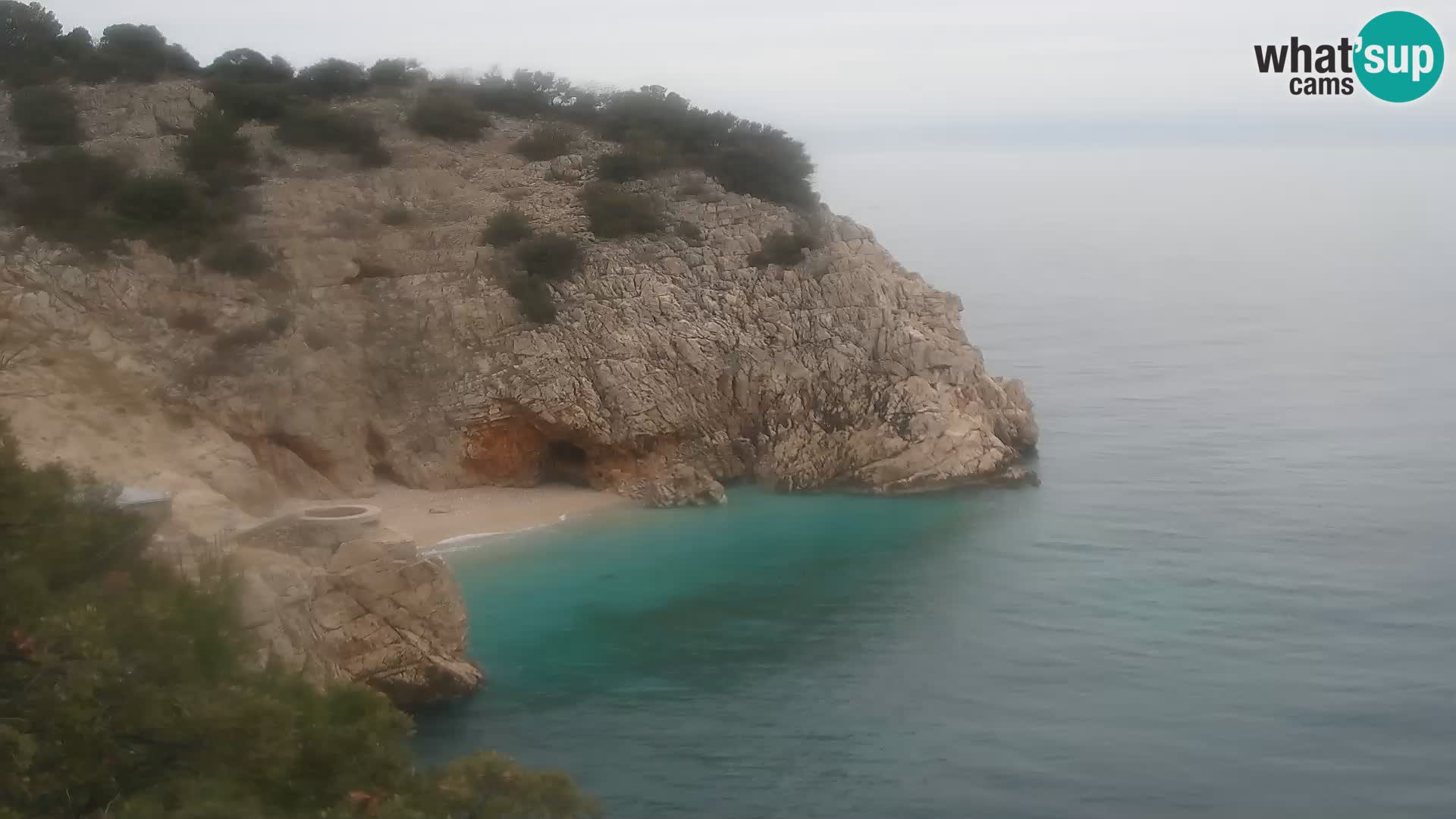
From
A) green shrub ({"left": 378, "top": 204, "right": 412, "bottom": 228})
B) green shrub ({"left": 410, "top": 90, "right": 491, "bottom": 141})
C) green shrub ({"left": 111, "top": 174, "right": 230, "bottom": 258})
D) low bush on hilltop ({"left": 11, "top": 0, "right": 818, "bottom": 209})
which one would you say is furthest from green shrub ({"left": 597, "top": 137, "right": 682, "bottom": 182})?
green shrub ({"left": 111, "top": 174, "right": 230, "bottom": 258})

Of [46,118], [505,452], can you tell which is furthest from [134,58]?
[505,452]

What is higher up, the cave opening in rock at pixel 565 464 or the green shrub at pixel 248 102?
the green shrub at pixel 248 102

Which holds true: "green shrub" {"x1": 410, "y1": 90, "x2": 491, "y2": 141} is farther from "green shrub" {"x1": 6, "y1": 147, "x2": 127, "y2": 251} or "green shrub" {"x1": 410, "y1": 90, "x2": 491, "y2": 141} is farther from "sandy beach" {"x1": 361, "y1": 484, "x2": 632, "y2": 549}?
"sandy beach" {"x1": 361, "y1": 484, "x2": 632, "y2": 549}

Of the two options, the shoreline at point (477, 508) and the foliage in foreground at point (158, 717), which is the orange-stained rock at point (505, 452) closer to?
the shoreline at point (477, 508)

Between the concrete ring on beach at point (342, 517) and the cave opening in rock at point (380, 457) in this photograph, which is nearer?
the concrete ring on beach at point (342, 517)

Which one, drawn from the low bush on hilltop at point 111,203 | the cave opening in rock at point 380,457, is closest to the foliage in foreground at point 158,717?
the cave opening in rock at point 380,457

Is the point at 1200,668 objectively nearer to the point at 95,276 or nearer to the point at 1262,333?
the point at 95,276

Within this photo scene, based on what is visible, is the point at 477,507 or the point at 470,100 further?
the point at 470,100

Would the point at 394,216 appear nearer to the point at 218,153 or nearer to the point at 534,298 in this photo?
the point at 534,298
